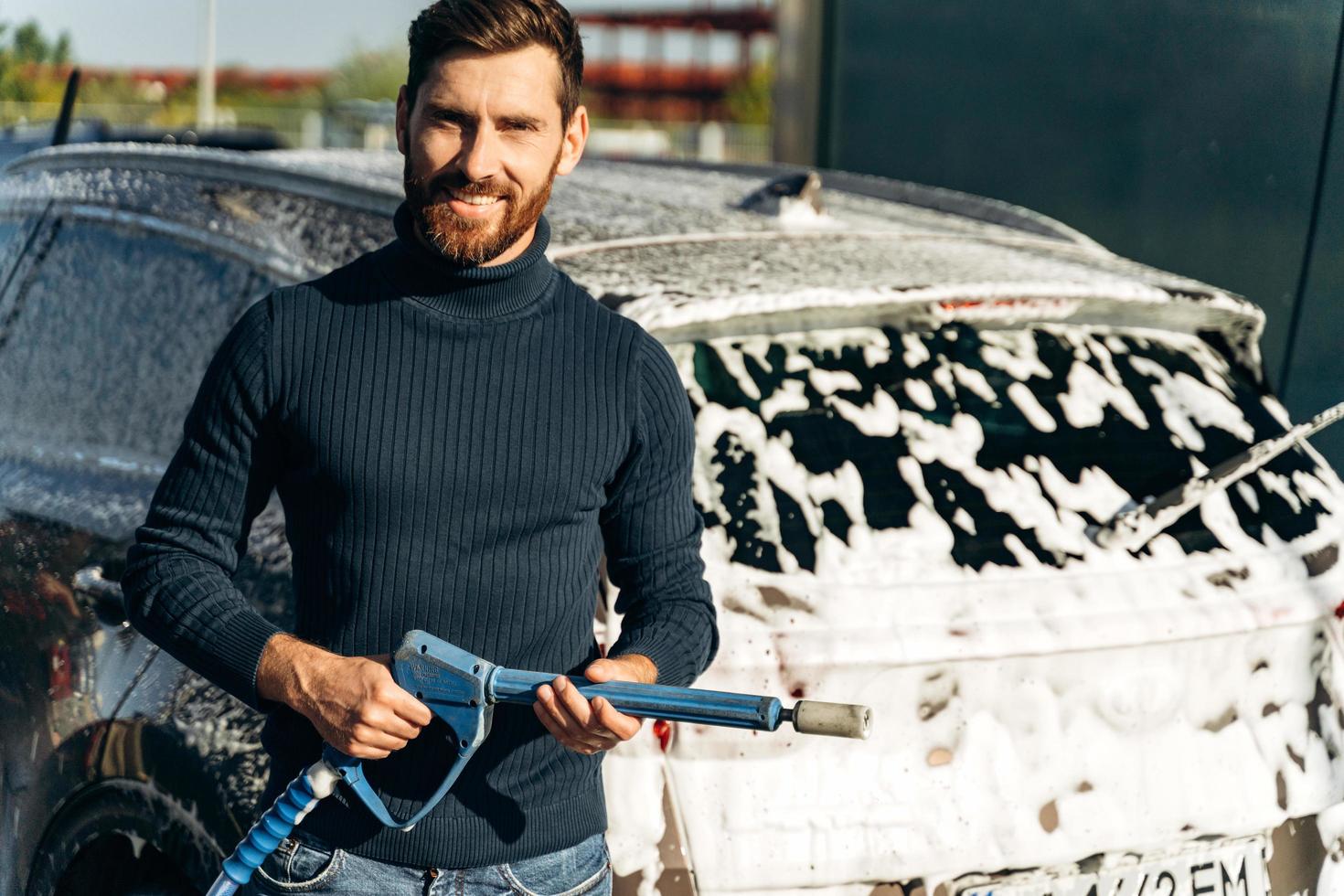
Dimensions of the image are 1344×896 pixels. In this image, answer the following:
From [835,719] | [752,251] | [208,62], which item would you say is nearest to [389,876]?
[835,719]

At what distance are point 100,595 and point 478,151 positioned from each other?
1243 mm

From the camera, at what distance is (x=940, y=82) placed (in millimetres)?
6289

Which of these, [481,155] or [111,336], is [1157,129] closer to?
[111,336]

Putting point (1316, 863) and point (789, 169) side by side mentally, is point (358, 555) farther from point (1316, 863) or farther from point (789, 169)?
point (789, 169)

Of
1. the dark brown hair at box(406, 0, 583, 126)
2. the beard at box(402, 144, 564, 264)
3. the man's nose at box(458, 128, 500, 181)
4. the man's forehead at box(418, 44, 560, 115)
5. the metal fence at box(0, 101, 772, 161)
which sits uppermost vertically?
the dark brown hair at box(406, 0, 583, 126)

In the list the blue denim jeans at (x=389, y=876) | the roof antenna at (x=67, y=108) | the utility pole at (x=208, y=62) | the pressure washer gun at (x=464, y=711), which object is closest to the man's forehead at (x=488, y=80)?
the pressure washer gun at (x=464, y=711)

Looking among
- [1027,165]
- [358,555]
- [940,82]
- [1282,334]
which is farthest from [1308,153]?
[358,555]

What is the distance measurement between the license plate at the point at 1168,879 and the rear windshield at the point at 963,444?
433mm

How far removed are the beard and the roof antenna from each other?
130 inches

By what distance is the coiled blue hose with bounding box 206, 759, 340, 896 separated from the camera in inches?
67.6

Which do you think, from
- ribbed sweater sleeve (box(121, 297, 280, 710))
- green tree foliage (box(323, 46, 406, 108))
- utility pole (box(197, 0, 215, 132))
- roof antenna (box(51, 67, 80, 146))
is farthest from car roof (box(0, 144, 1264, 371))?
green tree foliage (box(323, 46, 406, 108))

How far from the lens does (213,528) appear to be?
1.79 meters

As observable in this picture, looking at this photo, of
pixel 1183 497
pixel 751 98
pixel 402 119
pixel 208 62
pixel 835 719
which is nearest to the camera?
pixel 835 719

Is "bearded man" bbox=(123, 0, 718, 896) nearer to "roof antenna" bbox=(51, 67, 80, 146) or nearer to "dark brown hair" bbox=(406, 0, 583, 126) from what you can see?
"dark brown hair" bbox=(406, 0, 583, 126)
